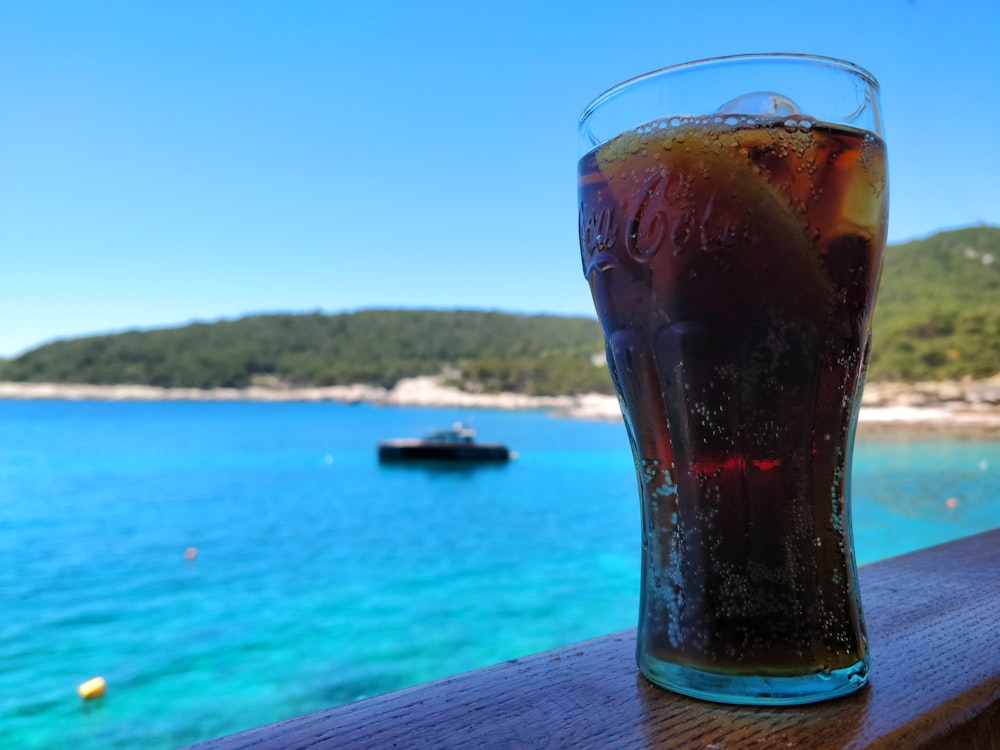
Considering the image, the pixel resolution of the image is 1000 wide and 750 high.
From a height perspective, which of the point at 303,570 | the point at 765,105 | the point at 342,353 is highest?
the point at 342,353

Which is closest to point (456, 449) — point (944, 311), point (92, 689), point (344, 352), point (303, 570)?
point (303, 570)

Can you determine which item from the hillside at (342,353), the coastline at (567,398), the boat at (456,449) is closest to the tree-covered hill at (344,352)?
the hillside at (342,353)

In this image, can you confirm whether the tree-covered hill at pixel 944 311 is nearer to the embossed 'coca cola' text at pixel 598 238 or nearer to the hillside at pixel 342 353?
the hillside at pixel 342 353

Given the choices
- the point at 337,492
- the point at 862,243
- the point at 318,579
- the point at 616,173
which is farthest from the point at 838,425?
the point at 337,492

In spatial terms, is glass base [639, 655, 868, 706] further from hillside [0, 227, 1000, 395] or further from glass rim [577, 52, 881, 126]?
hillside [0, 227, 1000, 395]

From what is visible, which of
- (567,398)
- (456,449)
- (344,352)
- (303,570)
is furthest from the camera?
(344,352)

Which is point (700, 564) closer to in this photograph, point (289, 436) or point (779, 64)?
point (779, 64)

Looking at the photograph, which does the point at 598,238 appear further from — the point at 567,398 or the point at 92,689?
the point at 567,398
